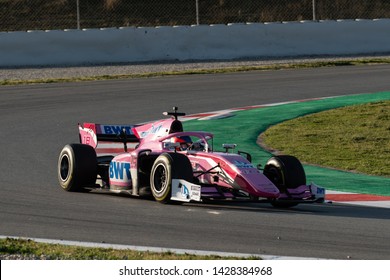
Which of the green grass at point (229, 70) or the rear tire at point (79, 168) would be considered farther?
the green grass at point (229, 70)

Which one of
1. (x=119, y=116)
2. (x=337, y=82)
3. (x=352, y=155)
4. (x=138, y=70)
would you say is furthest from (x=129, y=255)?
(x=138, y=70)

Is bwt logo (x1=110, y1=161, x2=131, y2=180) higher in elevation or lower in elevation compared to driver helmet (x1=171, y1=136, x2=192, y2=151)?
lower

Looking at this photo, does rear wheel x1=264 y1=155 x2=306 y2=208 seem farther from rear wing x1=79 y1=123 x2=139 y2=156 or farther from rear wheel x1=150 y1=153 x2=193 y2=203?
rear wing x1=79 y1=123 x2=139 y2=156

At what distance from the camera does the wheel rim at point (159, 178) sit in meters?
11.4

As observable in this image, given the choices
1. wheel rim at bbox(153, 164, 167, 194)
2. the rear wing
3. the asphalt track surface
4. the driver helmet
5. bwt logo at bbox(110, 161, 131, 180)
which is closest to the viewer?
the asphalt track surface

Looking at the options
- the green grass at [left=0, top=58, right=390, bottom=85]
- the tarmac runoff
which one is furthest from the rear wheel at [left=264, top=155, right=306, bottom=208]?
the green grass at [left=0, top=58, right=390, bottom=85]

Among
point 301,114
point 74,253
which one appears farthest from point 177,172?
point 301,114

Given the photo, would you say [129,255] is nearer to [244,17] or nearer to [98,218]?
[98,218]

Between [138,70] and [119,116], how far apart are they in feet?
24.2

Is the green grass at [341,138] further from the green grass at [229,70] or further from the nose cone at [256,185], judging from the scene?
the green grass at [229,70]

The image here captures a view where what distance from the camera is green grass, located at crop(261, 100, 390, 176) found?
1473 cm

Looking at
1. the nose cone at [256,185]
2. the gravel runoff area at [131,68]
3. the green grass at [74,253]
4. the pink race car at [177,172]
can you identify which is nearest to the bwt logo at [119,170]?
the pink race car at [177,172]

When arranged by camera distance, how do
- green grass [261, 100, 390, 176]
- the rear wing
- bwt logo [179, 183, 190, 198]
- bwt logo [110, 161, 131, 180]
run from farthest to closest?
green grass [261, 100, 390, 176]
the rear wing
bwt logo [110, 161, 131, 180]
bwt logo [179, 183, 190, 198]

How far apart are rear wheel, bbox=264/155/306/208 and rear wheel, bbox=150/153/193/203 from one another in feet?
3.47
